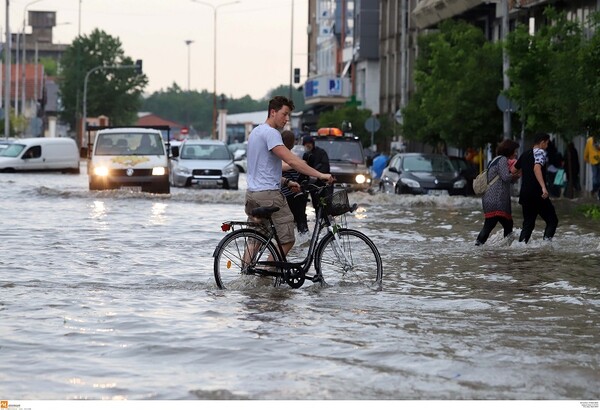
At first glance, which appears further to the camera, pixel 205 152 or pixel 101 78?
pixel 101 78

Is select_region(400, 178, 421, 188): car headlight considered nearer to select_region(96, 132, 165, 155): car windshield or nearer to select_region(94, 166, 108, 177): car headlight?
select_region(96, 132, 165, 155): car windshield

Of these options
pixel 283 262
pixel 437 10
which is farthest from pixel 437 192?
pixel 437 10

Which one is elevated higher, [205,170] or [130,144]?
[130,144]

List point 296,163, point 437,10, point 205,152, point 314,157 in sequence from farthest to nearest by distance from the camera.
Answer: point 437,10 → point 205,152 → point 314,157 → point 296,163

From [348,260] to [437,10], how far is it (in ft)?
163

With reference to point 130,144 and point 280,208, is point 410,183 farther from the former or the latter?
point 280,208

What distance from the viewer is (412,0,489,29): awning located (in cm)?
5828

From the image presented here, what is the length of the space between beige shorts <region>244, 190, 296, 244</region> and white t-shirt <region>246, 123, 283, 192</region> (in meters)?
0.06

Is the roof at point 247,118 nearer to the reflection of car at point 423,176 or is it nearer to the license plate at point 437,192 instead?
the reflection of car at point 423,176

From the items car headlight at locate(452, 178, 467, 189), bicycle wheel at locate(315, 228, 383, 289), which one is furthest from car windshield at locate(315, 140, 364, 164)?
bicycle wheel at locate(315, 228, 383, 289)

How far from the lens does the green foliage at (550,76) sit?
32750 millimetres

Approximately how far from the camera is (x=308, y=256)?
14.2m

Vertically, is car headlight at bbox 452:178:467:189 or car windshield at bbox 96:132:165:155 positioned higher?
car windshield at bbox 96:132:165:155

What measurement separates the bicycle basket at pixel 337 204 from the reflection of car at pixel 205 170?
29.1m
